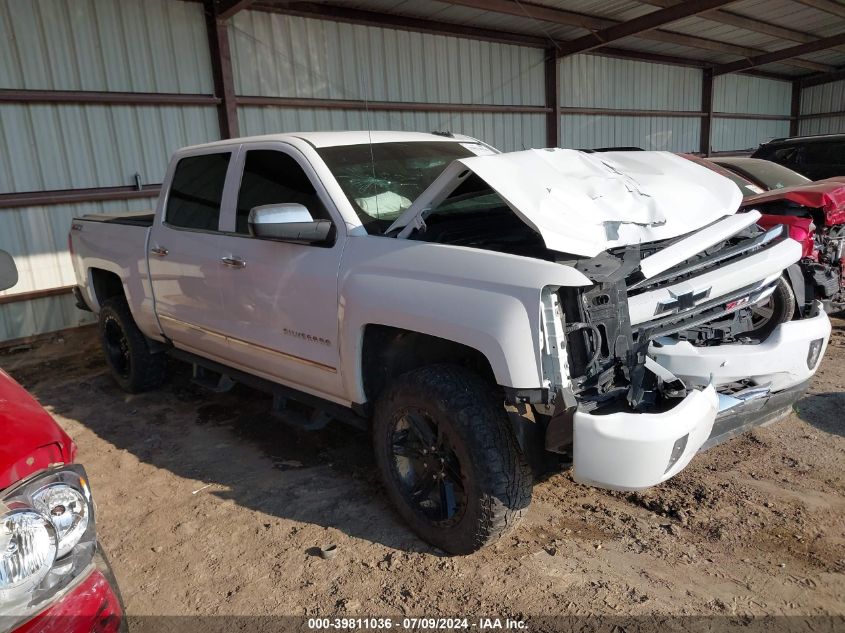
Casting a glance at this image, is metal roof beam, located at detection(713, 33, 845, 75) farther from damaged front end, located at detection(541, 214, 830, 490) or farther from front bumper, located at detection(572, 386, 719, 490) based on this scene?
front bumper, located at detection(572, 386, 719, 490)

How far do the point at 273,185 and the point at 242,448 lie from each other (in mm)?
1779

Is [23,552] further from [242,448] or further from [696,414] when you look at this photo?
[242,448]

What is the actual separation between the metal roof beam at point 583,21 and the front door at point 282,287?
7152 millimetres

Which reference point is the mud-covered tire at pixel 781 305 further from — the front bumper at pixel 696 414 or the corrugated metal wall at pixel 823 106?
the corrugated metal wall at pixel 823 106

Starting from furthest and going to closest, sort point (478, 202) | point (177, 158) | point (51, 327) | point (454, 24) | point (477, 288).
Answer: point (454, 24)
point (51, 327)
point (177, 158)
point (478, 202)
point (477, 288)

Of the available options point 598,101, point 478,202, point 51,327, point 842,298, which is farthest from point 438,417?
point 598,101

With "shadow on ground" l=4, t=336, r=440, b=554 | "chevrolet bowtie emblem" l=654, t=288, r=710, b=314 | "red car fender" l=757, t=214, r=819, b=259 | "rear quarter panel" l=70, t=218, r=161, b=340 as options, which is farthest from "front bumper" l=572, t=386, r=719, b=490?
"rear quarter panel" l=70, t=218, r=161, b=340

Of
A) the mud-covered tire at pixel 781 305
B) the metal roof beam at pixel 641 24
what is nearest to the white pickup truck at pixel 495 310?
the mud-covered tire at pixel 781 305

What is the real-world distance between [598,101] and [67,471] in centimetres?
1546

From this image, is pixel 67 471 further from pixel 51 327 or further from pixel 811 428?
pixel 51 327

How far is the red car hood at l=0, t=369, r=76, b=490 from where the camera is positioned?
1635 millimetres

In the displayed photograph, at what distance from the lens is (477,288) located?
2641 millimetres

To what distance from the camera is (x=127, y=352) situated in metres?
5.50

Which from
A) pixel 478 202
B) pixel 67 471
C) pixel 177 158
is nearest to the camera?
pixel 67 471
